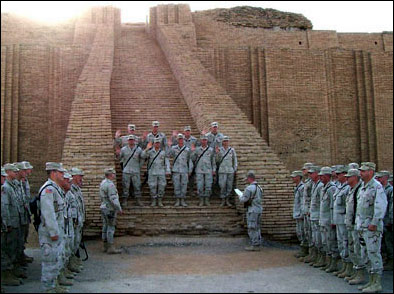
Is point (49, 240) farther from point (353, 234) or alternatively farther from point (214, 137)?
point (214, 137)

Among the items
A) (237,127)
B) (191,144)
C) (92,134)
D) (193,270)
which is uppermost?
(237,127)

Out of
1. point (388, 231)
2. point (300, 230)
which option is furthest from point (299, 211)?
point (388, 231)

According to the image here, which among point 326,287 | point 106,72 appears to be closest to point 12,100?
point 106,72

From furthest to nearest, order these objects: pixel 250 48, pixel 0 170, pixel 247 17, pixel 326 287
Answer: pixel 247 17
pixel 250 48
pixel 0 170
pixel 326 287

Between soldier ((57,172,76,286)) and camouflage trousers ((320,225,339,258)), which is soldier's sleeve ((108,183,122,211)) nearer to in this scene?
soldier ((57,172,76,286))

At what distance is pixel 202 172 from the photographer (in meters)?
8.64

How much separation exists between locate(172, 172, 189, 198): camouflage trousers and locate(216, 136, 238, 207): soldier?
0.55m

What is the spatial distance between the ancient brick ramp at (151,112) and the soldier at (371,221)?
2959 mm

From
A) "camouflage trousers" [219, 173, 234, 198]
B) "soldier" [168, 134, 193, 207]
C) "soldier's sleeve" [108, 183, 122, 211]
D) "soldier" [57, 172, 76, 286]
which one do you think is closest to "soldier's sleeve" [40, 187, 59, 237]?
"soldier" [57, 172, 76, 286]

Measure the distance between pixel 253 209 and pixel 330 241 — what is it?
1.35 m

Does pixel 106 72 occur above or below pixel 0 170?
above

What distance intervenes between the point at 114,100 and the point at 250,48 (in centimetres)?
478

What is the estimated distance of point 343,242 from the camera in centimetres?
591

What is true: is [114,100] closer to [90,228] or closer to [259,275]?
[90,228]
